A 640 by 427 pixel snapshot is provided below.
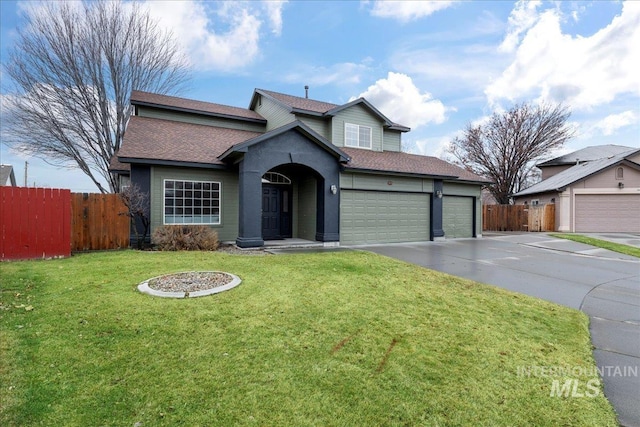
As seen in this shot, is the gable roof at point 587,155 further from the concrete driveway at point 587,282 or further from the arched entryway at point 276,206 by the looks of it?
the arched entryway at point 276,206

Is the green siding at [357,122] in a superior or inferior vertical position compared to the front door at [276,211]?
superior

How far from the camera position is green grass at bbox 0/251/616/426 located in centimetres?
250

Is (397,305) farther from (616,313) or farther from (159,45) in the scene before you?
(159,45)

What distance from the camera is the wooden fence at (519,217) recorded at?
22156 millimetres

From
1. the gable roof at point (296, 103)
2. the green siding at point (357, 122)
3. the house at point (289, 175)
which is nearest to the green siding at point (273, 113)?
the house at point (289, 175)

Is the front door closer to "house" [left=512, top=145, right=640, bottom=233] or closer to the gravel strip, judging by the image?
the gravel strip

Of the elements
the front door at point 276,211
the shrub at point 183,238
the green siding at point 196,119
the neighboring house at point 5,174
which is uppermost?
the green siding at point 196,119

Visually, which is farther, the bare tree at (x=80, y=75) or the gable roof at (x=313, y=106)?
the bare tree at (x=80, y=75)

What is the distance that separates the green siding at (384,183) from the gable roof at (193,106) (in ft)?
20.7

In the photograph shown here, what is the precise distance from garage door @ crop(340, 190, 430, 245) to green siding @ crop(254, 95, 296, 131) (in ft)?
15.3

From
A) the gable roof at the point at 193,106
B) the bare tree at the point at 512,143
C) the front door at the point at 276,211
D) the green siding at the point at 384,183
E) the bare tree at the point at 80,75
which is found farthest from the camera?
the bare tree at the point at 512,143

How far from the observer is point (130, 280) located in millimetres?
5797

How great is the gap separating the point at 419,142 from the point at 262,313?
3638cm

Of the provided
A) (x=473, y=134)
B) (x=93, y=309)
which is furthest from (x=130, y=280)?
(x=473, y=134)
